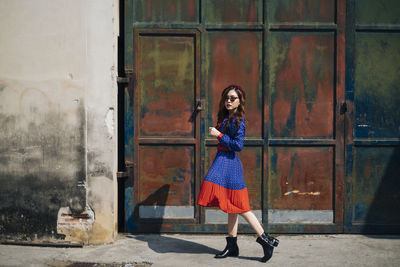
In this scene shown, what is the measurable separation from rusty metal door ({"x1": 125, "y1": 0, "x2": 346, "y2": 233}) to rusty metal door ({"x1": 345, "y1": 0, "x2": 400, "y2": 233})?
0.13 m

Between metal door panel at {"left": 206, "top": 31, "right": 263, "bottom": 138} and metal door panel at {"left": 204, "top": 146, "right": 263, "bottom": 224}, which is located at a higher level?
metal door panel at {"left": 206, "top": 31, "right": 263, "bottom": 138}

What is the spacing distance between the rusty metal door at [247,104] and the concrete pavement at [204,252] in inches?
7.8

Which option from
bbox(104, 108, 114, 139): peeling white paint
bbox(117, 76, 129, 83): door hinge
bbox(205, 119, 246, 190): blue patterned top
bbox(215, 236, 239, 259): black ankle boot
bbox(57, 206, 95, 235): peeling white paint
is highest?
bbox(117, 76, 129, 83): door hinge

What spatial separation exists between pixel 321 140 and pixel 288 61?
0.92 m

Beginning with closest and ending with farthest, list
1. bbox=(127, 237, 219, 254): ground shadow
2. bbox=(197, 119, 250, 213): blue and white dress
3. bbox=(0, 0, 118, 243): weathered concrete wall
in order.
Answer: bbox=(197, 119, 250, 213): blue and white dress, bbox=(127, 237, 219, 254): ground shadow, bbox=(0, 0, 118, 243): weathered concrete wall

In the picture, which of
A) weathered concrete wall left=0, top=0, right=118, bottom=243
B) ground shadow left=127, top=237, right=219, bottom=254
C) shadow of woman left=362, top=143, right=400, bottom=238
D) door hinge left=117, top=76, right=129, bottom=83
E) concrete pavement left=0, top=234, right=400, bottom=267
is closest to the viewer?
concrete pavement left=0, top=234, right=400, bottom=267

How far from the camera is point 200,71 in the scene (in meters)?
5.00

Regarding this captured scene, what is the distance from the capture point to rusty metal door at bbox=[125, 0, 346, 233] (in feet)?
16.4

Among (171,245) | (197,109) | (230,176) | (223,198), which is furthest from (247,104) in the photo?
(171,245)

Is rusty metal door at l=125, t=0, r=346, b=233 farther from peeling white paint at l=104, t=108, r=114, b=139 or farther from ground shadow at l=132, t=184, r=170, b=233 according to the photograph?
peeling white paint at l=104, t=108, r=114, b=139

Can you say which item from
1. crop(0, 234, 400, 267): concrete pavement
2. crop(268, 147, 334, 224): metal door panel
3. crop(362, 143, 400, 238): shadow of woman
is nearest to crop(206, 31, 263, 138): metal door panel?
crop(268, 147, 334, 224): metal door panel

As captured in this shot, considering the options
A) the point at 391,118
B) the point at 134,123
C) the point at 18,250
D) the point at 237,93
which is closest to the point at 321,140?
the point at 391,118

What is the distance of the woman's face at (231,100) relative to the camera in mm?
4211

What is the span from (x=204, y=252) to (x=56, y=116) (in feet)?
6.59
